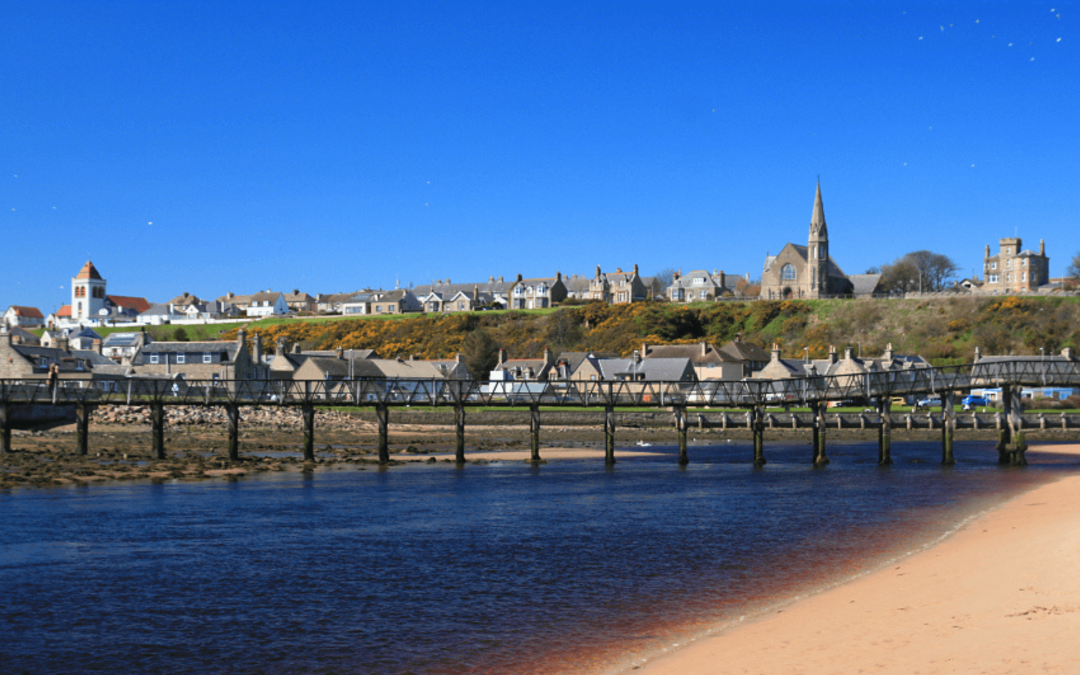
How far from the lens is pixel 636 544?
23.6 m

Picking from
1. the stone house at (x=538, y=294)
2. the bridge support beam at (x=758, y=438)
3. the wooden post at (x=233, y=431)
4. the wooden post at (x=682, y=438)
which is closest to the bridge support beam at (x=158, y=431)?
the wooden post at (x=233, y=431)

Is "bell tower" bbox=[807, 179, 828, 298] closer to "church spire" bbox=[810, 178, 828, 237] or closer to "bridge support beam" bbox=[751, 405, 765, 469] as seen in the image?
"church spire" bbox=[810, 178, 828, 237]

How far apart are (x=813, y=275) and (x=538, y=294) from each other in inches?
1920

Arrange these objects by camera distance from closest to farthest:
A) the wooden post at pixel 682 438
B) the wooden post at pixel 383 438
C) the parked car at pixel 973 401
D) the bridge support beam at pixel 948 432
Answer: the bridge support beam at pixel 948 432 < the wooden post at pixel 383 438 < the wooden post at pixel 682 438 < the parked car at pixel 973 401

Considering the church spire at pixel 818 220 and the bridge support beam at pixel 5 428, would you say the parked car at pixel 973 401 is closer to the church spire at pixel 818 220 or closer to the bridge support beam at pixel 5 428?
the church spire at pixel 818 220

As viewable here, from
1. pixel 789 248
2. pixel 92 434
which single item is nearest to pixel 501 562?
pixel 92 434

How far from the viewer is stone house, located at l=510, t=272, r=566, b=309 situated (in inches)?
6255

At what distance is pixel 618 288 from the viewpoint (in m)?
159

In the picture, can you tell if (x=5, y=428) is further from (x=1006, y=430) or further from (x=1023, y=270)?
(x=1023, y=270)

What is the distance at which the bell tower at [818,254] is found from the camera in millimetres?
132000

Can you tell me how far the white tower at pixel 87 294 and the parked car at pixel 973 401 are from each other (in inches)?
6661

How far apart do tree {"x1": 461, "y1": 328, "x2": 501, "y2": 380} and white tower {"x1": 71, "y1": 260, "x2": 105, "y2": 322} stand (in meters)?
111

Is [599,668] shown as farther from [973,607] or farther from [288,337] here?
[288,337]

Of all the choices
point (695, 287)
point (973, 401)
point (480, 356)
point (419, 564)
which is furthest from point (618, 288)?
point (419, 564)
